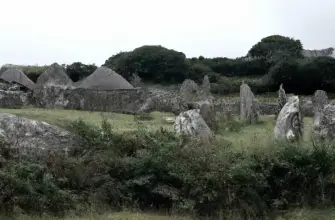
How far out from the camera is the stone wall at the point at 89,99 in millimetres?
23516

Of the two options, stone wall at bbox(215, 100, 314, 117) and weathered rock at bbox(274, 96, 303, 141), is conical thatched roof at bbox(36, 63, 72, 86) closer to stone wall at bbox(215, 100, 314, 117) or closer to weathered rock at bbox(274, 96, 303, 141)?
stone wall at bbox(215, 100, 314, 117)

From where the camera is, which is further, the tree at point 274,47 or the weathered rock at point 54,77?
the tree at point 274,47

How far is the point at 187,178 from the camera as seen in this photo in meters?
11.2

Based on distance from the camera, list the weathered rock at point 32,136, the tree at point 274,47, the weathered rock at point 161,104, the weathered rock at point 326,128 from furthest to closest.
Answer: the tree at point 274,47 < the weathered rock at point 161,104 < the weathered rock at point 326,128 < the weathered rock at point 32,136

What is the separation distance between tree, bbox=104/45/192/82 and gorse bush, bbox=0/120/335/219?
43802mm

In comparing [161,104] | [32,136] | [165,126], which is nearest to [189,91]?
[161,104]

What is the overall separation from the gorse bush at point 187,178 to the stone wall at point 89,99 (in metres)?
11.1

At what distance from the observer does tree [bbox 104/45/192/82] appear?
56.3m

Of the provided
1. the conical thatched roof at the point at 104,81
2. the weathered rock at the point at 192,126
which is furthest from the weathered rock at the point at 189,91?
the weathered rock at the point at 192,126

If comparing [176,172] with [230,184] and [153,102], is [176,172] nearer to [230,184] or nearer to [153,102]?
A: [230,184]

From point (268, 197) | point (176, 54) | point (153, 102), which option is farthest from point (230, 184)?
point (176, 54)

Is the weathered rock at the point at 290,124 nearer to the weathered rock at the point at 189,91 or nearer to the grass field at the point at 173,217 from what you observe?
the grass field at the point at 173,217

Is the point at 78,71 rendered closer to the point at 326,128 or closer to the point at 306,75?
the point at 306,75

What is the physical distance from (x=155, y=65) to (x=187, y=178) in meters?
47.1
